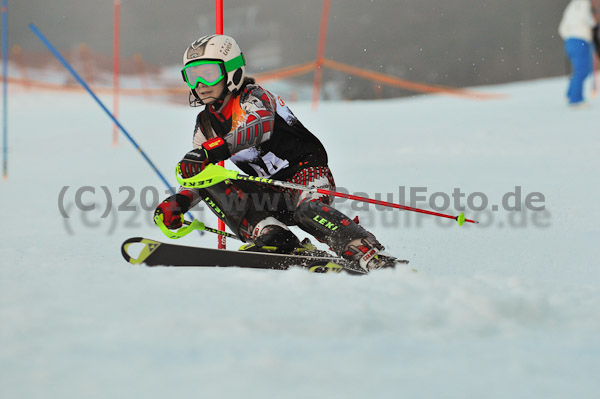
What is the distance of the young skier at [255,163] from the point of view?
3045 millimetres

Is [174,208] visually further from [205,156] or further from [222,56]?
[222,56]

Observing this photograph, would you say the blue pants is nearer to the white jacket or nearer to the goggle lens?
the white jacket

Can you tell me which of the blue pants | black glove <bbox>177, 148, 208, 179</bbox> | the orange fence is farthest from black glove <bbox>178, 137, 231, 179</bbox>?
the orange fence

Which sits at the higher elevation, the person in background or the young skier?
the person in background

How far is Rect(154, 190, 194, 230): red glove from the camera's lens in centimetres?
332

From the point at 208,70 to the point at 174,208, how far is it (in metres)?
0.74

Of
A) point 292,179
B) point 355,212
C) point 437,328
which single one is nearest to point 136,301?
point 437,328

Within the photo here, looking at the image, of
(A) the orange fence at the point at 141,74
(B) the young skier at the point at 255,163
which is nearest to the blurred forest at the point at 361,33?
(A) the orange fence at the point at 141,74

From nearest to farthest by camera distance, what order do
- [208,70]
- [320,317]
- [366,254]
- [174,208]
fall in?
[320,317] < [366,254] < [208,70] < [174,208]

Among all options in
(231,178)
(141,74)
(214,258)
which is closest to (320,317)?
(214,258)

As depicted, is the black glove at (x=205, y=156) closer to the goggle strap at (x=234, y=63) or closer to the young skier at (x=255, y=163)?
the young skier at (x=255, y=163)

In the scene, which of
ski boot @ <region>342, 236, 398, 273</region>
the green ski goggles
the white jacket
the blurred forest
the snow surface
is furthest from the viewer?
the blurred forest

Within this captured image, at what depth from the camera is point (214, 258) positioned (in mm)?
2986

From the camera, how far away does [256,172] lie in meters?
3.47
